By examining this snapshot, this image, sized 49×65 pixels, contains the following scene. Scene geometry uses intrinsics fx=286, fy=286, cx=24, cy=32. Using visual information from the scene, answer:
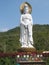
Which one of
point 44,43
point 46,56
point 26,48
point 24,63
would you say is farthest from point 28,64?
point 44,43

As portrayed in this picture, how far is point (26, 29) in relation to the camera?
14445mm

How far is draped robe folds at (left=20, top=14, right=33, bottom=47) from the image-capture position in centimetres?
1422

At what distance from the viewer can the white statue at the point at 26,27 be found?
46.6 ft

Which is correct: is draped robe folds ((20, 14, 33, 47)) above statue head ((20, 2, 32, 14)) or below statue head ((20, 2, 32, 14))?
below

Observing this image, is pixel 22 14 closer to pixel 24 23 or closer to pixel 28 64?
pixel 24 23

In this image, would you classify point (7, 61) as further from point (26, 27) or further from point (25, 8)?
point (25, 8)

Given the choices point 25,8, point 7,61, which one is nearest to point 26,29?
point 25,8

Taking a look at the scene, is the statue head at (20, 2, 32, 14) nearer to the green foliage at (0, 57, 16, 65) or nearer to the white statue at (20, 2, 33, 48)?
the white statue at (20, 2, 33, 48)

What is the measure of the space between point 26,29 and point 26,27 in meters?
0.11

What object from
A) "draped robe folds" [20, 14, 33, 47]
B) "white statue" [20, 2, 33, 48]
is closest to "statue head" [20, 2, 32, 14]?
"white statue" [20, 2, 33, 48]

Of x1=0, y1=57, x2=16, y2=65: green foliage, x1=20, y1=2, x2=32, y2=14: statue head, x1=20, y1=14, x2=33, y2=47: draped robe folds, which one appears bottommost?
x1=0, y1=57, x2=16, y2=65: green foliage

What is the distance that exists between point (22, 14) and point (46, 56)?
3.08 m

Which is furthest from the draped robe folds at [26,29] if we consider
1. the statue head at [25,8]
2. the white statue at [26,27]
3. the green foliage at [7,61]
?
the green foliage at [7,61]

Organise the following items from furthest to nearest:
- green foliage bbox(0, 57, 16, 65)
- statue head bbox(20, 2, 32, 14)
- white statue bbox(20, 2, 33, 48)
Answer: statue head bbox(20, 2, 32, 14) → white statue bbox(20, 2, 33, 48) → green foliage bbox(0, 57, 16, 65)
